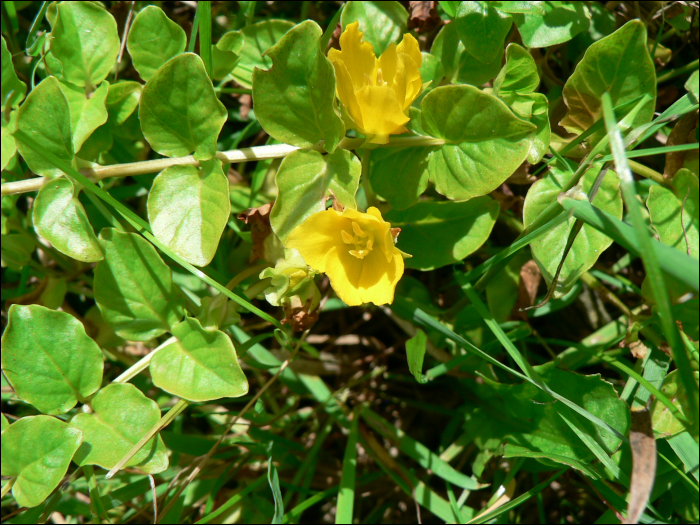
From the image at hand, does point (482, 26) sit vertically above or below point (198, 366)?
above

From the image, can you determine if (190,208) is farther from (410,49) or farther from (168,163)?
(410,49)

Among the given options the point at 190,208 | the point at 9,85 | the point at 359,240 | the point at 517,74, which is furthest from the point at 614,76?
the point at 9,85

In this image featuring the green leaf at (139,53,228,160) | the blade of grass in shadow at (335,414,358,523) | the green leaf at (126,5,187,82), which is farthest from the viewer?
the blade of grass in shadow at (335,414,358,523)

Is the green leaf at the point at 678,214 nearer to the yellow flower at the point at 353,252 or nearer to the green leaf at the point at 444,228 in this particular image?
the green leaf at the point at 444,228

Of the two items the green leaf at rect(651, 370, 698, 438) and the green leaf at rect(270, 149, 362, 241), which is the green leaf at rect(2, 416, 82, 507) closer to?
the green leaf at rect(270, 149, 362, 241)

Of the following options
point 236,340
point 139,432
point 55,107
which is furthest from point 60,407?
point 55,107

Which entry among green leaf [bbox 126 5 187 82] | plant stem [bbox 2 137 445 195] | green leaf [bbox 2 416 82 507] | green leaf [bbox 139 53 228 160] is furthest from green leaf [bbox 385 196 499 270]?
green leaf [bbox 2 416 82 507]
